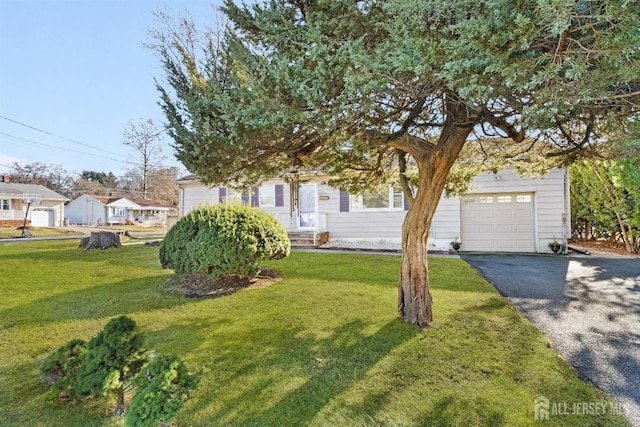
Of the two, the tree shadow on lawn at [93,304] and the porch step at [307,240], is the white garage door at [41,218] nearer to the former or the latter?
the porch step at [307,240]

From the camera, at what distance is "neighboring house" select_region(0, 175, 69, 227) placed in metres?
28.5

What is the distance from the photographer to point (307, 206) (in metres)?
13.7

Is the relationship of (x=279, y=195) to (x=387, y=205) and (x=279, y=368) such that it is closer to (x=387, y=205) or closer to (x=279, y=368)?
(x=387, y=205)

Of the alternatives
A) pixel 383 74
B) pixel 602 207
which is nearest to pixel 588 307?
pixel 383 74

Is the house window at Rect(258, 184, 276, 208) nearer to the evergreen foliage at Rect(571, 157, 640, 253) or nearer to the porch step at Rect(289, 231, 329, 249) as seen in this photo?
the porch step at Rect(289, 231, 329, 249)

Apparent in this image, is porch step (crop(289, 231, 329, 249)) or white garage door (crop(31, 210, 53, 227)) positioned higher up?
white garage door (crop(31, 210, 53, 227))

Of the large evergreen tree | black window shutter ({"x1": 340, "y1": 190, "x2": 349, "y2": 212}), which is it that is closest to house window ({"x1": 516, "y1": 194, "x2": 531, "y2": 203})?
black window shutter ({"x1": 340, "y1": 190, "x2": 349, "y2": 212})

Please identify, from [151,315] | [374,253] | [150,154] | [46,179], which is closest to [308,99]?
[151,315]

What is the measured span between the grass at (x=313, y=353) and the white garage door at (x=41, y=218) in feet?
107

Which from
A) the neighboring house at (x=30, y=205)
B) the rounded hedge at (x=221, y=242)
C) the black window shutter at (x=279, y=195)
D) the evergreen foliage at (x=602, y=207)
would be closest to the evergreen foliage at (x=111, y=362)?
the rounded hedge at (x=221, y=242)

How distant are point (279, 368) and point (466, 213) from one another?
10.6 m

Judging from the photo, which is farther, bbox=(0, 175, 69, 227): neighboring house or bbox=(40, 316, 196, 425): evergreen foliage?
bbox=(0, 175, 69, 227): neighboring house

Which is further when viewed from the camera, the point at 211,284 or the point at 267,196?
the point at 267,196

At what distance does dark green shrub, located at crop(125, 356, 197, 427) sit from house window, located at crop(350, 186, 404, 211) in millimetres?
10360
